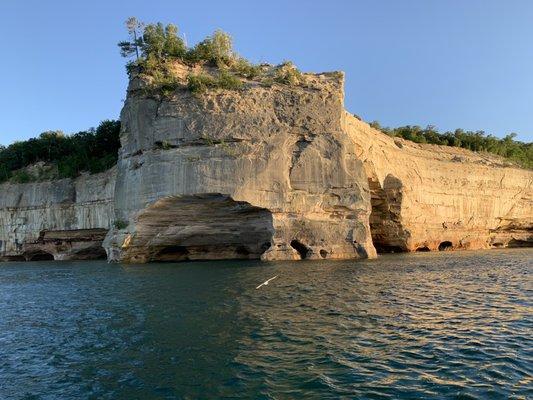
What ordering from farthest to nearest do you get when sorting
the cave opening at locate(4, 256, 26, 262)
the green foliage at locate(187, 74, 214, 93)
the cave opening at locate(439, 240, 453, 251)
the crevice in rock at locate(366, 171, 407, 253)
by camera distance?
1. the cave opening at locate(4, 256, 26, 262)
2. the cave opening at locate(439, 240, 453, 251)
3. the crevice in rock at locate(366, 171, 407, 253)
4. the green foliage at locate(187, 74, 214, 93)

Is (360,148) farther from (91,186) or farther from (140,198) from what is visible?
(91,186)

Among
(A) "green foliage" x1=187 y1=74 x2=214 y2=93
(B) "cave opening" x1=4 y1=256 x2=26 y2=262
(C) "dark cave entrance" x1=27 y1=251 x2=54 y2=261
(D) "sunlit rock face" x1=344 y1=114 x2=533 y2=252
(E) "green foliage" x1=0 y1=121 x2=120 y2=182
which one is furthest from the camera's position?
(E) "green foliage" x1=0 y1=121 x2=120 y2=182

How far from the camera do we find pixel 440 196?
41.1 metres

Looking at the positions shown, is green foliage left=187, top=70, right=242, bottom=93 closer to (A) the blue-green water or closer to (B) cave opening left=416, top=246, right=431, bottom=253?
(A) the blue-green water

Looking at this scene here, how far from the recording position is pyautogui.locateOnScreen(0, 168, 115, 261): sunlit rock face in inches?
1654

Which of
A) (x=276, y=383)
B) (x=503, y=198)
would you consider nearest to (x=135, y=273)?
(x=276, y=383)

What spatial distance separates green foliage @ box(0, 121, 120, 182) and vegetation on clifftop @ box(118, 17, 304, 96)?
16.3 meters

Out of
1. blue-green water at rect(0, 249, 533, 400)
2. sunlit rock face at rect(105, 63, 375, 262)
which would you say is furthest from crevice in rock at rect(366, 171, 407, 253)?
blue-green water at rect(0, 249, 533, 400)

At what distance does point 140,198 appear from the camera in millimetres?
30156

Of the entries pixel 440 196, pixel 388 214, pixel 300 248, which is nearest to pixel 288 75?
pixel 300 248


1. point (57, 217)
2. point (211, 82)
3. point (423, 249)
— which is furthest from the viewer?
point (57, 217)

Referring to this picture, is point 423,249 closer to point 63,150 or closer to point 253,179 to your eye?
point 253,179

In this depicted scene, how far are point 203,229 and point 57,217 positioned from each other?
19.1m

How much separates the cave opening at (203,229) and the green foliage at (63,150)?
17799 millimetres
